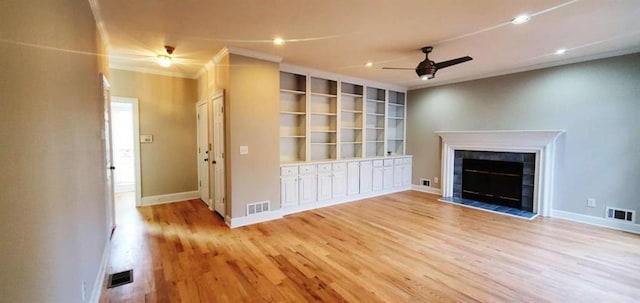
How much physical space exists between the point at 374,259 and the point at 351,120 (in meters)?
3.67

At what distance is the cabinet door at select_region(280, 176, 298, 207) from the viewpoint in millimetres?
4641

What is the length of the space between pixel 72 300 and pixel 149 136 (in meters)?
4.14

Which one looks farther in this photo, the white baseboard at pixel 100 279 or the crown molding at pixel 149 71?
the crown molding at pixel 149 71

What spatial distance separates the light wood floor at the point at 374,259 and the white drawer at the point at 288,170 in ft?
2.43

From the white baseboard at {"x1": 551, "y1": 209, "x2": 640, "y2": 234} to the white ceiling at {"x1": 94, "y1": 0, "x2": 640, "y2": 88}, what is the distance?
2.49m

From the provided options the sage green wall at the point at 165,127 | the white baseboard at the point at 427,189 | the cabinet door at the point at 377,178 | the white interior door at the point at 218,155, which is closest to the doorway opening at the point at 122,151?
the sage green wall at the point at 165,127

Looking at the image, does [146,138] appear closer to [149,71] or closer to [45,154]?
[149,71]

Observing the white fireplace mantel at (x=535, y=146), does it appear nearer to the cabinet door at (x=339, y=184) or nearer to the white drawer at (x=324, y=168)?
the cabinet door at (x=339, y=184)

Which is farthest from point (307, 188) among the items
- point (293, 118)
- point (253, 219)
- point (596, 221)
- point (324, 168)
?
point (596, 221)

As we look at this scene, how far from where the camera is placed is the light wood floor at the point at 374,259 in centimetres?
240

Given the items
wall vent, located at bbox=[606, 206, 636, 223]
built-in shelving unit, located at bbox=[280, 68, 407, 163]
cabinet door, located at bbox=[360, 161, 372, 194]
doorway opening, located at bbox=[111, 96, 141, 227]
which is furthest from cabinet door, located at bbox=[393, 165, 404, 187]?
doorway opening, located at bbox=[111, 96, 141, 227]

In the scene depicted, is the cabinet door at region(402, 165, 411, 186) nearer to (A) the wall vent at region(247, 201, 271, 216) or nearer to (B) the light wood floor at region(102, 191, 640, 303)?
(B) the light wood floor at region(102, 191, 640, 303)

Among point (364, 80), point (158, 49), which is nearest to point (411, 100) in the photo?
point (364, 80)

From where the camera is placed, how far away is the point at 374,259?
3039 millimetres
